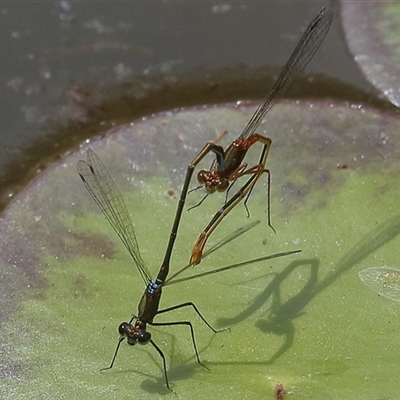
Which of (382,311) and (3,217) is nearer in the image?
(382,311)

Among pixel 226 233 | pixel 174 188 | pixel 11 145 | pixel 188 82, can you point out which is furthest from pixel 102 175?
pixel 188 82

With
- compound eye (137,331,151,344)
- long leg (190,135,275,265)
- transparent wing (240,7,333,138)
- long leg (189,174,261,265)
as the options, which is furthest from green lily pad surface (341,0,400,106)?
compound eye (137,331,151,344)

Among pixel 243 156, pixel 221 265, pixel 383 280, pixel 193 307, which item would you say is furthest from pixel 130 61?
pixel 383 280

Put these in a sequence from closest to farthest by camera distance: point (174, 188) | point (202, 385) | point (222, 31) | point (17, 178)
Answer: point (202, 385)
point (174, 188)
point (17, 178)
point (222, 31)

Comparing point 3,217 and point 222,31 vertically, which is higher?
point 222,31

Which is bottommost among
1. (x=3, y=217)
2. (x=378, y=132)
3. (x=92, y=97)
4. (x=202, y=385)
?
(x=202, y=385)

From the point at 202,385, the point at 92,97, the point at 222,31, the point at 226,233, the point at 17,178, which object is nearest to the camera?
the point at 202,385

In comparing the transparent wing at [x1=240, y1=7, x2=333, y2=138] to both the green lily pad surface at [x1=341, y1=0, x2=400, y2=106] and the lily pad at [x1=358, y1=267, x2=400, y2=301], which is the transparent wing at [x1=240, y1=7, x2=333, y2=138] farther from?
the lily pad at [x1=358, y1=267, x2=400, y2=301]

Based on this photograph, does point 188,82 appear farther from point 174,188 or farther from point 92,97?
point 174,188
